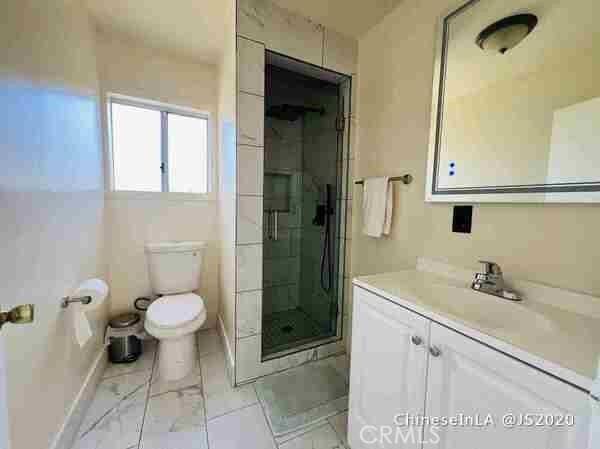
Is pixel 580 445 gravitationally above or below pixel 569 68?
below

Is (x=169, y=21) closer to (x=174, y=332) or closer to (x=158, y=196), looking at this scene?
(x=158, y=196)

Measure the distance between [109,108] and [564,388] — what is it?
276cm

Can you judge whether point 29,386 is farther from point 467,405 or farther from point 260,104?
point 260,104

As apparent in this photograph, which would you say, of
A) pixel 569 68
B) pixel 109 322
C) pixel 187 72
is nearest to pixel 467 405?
pixel 569 68

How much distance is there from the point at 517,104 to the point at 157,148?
241cm

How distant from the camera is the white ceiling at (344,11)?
143 centimetres

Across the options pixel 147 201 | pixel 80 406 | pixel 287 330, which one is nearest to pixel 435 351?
pixel 287 330

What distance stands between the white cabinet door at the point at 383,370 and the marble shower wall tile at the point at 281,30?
1528 millimetres

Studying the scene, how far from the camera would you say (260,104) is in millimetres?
1492

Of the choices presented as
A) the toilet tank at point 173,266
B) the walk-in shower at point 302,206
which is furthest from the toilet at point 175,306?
the walk-in shower at point 302,206

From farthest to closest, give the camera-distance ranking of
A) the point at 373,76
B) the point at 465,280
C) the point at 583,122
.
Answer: the point at 373,76 → the point at 465,280 → the point at 583,122

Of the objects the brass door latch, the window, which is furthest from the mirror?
the window

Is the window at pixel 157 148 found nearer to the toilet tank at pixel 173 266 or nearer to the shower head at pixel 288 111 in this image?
the toilet tank at pixel 173 266

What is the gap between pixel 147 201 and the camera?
200cm
